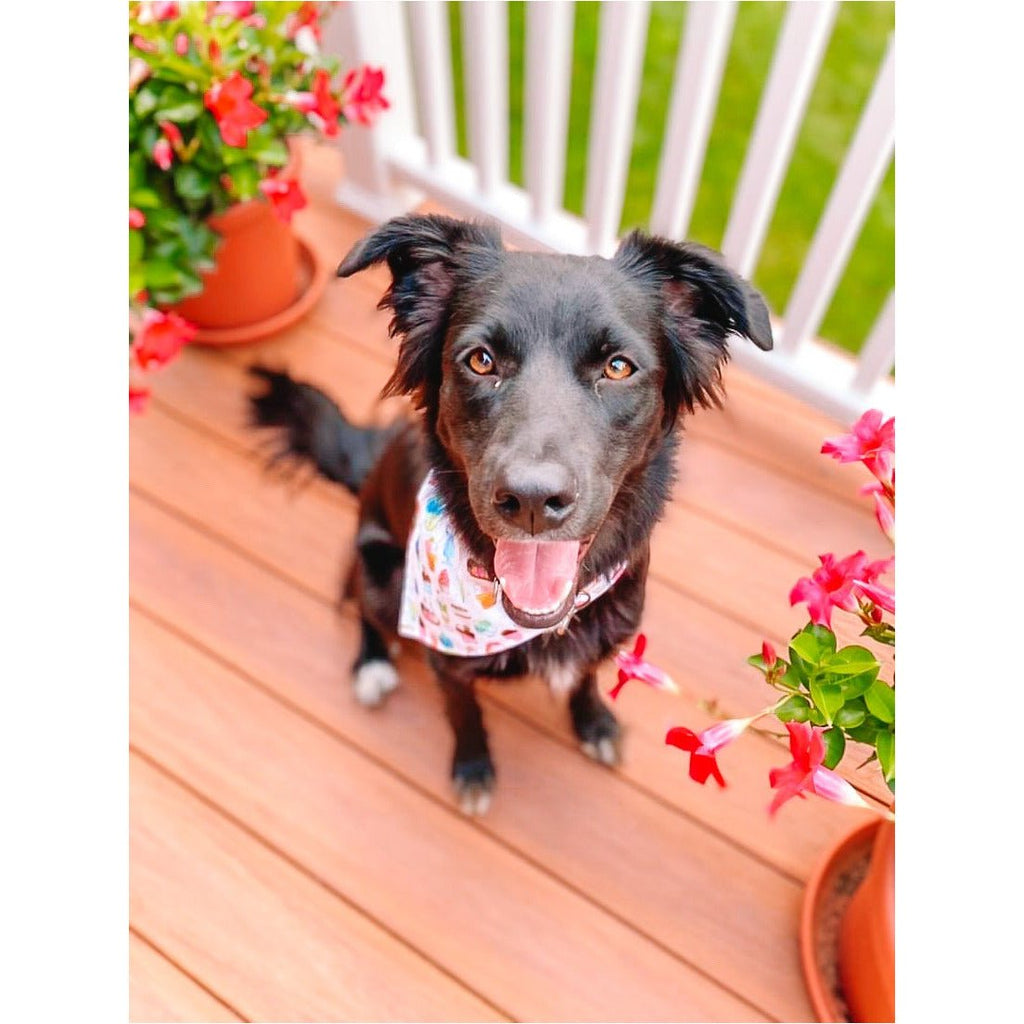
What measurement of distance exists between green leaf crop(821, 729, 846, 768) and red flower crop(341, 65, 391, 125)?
1.69 meters

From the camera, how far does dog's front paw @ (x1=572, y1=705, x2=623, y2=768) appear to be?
2059mm

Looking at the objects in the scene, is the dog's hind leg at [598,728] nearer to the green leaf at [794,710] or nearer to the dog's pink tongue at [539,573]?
the dog's pink tongue at [539,573]

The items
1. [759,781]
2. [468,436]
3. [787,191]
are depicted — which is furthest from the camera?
[787,191]

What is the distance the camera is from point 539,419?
132cm

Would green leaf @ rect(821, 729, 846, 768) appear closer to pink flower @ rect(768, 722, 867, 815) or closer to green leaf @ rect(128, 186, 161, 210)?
pink flower @ rect(768, 722, 867, 815)

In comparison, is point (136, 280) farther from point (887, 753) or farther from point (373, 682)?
point (887, 753)

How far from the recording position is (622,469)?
142 cm

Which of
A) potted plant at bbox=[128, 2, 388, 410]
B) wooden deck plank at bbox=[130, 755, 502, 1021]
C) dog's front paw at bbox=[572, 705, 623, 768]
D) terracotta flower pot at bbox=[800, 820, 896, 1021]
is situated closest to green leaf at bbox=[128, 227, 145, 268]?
potted plant at bbox=[128, 2, 388, 410]

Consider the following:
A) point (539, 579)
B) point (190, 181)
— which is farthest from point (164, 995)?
point (190, 181)

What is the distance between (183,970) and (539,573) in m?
1.12

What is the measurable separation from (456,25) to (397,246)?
250cm
